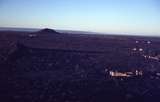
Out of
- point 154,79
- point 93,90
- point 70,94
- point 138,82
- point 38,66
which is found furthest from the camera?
point 38,66

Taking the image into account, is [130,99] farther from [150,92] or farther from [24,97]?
[24,97]

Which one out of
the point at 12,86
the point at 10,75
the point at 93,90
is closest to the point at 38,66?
the point at 10,75

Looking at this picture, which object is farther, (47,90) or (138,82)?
(138,82)

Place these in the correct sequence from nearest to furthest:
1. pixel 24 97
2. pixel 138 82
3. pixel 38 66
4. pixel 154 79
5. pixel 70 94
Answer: pixel 24 97 < pixel 70 94 < pixel 138 82 < pixel 154 79 < pixel 38 66

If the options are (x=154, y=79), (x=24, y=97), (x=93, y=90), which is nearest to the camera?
(x=24, y=97)

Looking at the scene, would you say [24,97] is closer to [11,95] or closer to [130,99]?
[11,95]

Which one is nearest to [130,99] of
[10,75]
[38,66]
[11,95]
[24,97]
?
[24,97]

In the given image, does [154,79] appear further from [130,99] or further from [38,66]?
[38,66]

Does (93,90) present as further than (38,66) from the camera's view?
No

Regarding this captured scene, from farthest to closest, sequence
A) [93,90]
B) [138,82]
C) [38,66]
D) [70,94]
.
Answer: [38,66]
[138,82]
[93,90]
[70,94]
